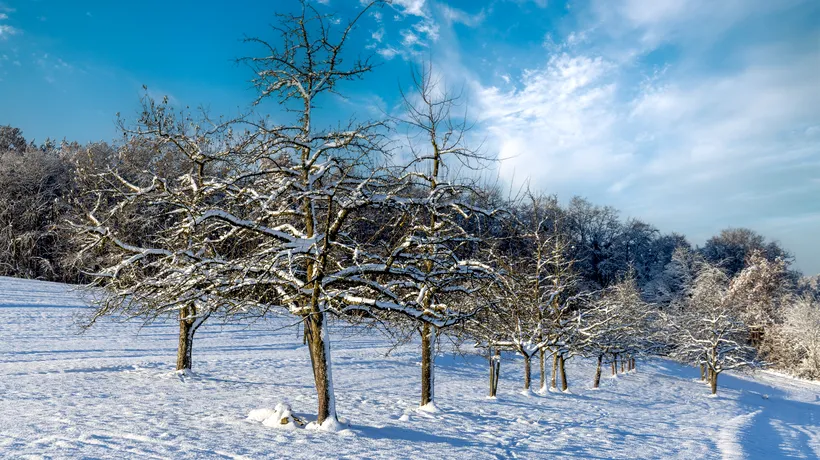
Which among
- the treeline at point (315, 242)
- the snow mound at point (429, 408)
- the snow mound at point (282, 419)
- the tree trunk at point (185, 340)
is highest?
the treeline at point (315, 242)

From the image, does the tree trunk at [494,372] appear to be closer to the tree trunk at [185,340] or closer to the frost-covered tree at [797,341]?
the tree trunk at [185,340]

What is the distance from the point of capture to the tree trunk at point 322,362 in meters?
8.76

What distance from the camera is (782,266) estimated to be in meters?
57.9

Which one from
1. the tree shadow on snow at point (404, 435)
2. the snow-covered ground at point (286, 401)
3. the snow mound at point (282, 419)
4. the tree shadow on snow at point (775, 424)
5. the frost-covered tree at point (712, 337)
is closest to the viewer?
the snow-covered ground at point (286, 401)

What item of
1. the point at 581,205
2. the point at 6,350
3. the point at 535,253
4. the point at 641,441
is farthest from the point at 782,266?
the point at 6,350

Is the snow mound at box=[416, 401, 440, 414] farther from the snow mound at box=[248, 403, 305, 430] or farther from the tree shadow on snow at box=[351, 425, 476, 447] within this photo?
the snow mound at box=[248, 403, 305, 430]

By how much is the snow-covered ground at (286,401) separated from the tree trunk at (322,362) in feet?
1.80

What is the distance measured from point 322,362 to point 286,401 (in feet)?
14.0

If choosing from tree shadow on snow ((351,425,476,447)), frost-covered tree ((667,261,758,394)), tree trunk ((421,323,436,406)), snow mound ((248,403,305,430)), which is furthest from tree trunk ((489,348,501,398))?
frost-covered tree ((667,261,758,394))

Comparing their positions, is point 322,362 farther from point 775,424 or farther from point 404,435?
point 775,424

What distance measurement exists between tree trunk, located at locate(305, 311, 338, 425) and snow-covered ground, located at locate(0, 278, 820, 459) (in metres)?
0.55

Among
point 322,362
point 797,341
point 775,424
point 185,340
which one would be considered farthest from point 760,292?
point 322,362

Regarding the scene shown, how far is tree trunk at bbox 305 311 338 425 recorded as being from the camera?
876cm

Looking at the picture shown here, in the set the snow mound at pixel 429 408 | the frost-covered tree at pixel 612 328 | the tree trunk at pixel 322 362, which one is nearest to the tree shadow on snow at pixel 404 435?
the tree trunk at pixel 322 362
